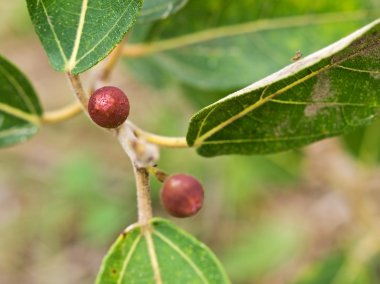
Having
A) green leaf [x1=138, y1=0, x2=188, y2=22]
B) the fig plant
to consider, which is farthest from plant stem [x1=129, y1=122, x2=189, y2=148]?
green leaf [x1=138, y1=0, x2=188, y2=22]

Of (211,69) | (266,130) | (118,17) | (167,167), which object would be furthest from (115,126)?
(167,167)

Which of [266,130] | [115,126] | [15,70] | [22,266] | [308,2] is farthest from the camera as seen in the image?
[22,266]

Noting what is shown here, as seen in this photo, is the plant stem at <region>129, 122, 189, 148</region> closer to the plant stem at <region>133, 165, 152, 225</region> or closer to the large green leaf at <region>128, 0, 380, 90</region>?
the plant stem at <region>133, 165, 152, 225</region>

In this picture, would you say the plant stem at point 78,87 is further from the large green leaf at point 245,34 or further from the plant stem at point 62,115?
the large green leaf at point 245,34

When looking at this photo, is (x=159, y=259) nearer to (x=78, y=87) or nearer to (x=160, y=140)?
(x=160, y=140)

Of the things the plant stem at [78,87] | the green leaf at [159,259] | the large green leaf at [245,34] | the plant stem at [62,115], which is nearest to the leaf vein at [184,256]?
the green leaf at [159,259]

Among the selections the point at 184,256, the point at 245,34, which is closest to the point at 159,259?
the point at 184,256

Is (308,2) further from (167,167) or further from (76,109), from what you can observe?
(167,167)
